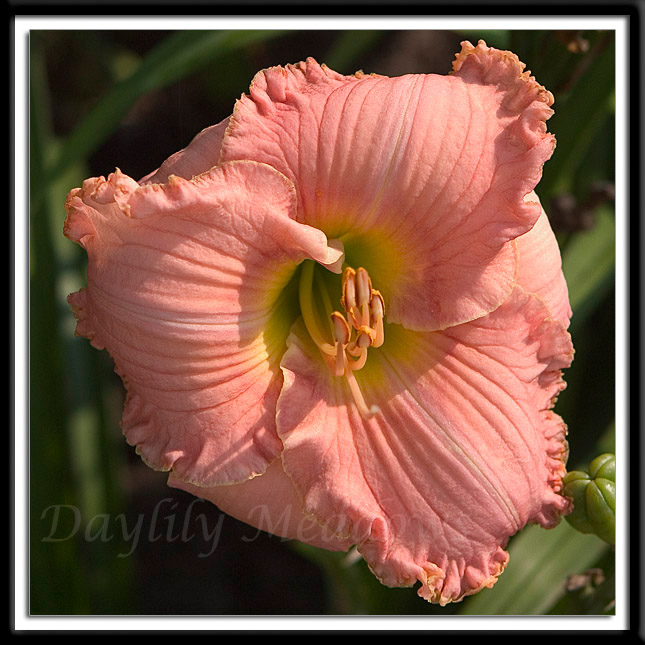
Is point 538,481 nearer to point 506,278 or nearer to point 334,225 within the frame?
point 506,278

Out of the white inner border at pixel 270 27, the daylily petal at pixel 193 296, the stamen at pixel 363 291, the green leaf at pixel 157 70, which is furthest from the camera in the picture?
the green leaf at pixel 157 70

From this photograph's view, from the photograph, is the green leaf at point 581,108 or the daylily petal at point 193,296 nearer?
the daylily petal at point 193,296

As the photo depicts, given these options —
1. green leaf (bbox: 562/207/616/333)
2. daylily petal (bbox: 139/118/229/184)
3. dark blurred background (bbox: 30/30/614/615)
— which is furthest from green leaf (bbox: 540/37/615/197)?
daylily petal (bbox: 139/118/229/184)

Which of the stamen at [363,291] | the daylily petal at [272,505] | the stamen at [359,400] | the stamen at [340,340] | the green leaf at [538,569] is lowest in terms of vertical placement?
the green leaf at [538,569]

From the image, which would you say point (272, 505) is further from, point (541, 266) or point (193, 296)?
point (541, 266)

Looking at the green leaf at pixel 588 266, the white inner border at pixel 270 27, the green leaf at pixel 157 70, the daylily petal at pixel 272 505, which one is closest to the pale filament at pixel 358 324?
the daylily petal at pixel 272 505

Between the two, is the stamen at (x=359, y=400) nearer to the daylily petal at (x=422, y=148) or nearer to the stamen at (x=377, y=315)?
the stamen at (x=377, y=315)
